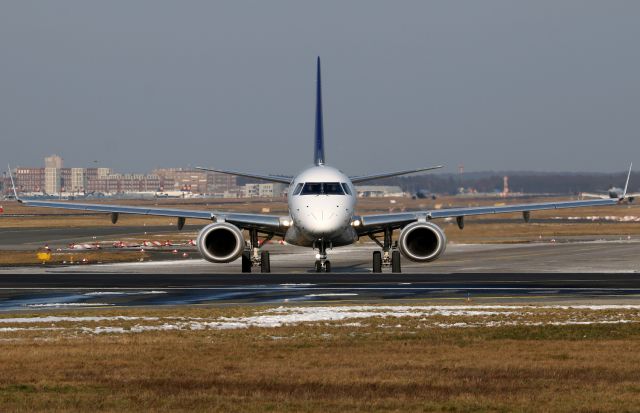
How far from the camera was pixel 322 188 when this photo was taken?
4622cm

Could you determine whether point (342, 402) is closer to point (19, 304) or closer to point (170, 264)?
point (19, 304)

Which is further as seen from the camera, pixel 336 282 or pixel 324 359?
pixel 336 282

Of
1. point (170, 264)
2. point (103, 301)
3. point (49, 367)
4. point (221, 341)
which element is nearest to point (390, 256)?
point (170, 264)

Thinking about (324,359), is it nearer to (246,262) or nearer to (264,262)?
(264,262)

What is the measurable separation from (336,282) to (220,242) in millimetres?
8716

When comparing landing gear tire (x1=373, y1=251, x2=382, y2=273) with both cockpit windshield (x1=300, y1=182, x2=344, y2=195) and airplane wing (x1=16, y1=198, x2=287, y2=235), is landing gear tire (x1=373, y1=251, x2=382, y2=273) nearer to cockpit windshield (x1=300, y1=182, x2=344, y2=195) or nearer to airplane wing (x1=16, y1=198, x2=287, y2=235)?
cockpit windshield (x1=300, y1=182, x2=344, y2=195)

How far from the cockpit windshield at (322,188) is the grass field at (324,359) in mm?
15176

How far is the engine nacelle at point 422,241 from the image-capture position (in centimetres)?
4806

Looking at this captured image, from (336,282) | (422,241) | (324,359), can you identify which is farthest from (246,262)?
(324,359)

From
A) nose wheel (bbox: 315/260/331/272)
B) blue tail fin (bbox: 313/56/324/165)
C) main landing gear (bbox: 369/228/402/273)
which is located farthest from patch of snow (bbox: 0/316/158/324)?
blue tail fin (bbox: 313/56/324/165)

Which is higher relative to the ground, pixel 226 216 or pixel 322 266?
pixel 226 216

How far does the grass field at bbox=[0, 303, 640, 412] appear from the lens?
57.1 ft

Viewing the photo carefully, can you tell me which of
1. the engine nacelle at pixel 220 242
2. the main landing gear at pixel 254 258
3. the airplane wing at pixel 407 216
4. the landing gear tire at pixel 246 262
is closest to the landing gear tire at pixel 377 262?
the airplane wing at pixel 407 216

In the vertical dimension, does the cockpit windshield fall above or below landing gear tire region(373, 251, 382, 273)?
above
